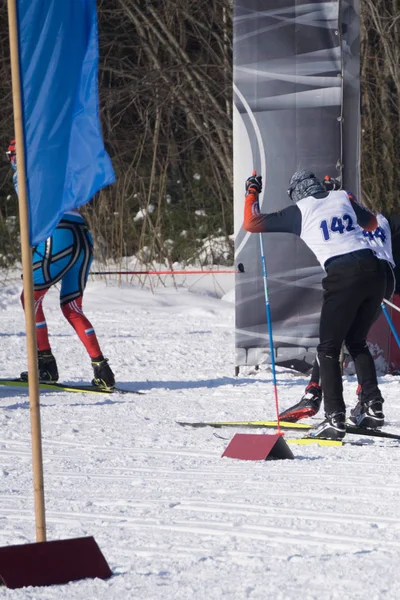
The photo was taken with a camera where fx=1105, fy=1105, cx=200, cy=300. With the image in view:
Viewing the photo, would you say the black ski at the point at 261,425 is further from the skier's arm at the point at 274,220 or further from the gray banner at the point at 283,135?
the gray banner at the point at 283,135

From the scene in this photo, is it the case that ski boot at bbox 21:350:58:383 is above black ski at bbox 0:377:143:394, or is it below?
above

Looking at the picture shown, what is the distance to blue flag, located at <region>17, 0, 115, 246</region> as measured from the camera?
3.89 meters

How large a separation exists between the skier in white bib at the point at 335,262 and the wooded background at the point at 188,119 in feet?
29.9

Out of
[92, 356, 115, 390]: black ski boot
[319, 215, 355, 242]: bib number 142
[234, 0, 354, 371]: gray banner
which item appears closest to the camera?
[319, 215, 355, 242]: bib number 142

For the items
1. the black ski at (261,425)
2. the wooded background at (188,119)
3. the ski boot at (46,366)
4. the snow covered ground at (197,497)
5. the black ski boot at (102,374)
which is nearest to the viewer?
the snow covered ground at (197,497)

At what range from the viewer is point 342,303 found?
614 cm

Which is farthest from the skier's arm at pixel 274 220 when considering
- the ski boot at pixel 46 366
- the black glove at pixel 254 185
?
the ski boot at pixel 46 366

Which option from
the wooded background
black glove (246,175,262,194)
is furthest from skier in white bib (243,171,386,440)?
the wooded background

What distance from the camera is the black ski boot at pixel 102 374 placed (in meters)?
8.05

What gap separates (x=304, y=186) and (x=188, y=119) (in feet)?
40.9

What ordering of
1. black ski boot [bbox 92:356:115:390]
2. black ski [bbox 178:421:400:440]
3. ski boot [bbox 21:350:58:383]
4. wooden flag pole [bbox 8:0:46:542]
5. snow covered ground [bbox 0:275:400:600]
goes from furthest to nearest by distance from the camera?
1. ski boot [bbox 21:350:58:383]
2. black ski boot [bbox 92:356:115:390]
3. black ski [bbox 178:421:400:440]
4. wooden flag pole [bbox 8:0:46:542]
5. snow covered ground [bbox 0:275:400:600]

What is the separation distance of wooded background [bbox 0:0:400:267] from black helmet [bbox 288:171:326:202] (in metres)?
8.94

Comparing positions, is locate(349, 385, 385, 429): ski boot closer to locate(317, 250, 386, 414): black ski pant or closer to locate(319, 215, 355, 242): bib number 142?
locate(317, 250, 386, 414): black ski pant

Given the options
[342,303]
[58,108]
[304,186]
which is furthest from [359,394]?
[58,108]
